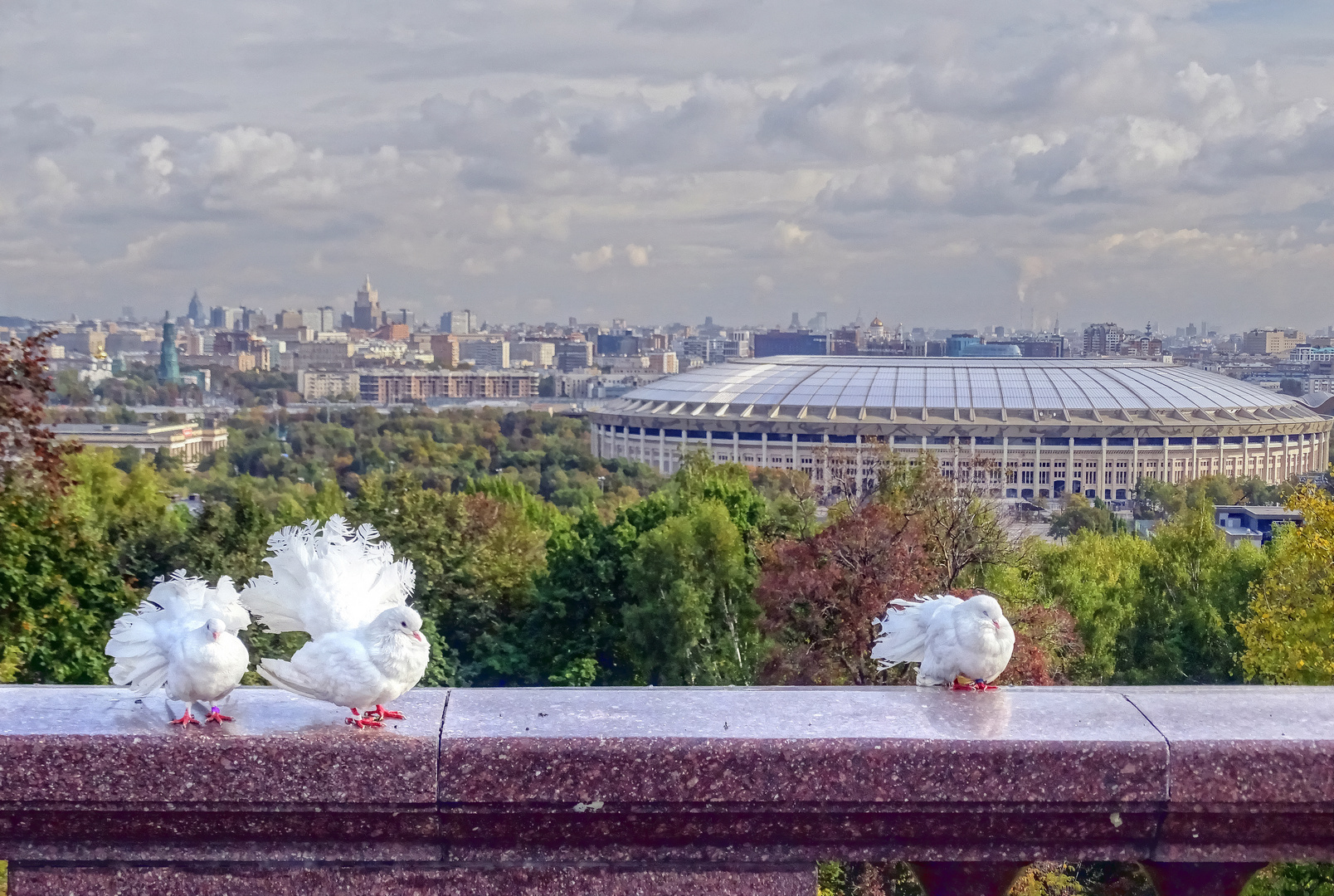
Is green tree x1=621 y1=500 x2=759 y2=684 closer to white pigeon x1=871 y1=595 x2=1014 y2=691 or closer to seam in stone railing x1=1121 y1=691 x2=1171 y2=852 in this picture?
white pigeon x1=871 y1=595 x2=1014 y2=691

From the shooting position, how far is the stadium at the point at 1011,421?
2242 inches

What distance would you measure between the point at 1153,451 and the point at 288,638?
50.8m

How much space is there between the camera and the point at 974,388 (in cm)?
6041

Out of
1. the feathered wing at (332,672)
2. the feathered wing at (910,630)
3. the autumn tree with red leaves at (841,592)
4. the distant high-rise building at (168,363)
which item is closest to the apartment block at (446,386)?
the distant high-rise building at (168,363)

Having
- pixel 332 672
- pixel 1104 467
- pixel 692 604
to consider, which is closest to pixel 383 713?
pixel 332 672

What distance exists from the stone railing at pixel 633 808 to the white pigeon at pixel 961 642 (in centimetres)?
65

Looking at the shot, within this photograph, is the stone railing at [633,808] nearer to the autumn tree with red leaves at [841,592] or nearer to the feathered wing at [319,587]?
the feathered wing at [319,587]

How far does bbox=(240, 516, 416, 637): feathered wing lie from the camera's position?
303 cm

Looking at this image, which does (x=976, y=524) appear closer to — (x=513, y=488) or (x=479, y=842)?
(x=479, y=842)

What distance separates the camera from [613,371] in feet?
425

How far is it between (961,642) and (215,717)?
159 cm

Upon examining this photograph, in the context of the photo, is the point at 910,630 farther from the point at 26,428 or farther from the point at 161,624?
the point at 26,428

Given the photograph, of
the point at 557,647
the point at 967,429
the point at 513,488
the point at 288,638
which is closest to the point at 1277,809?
the point at 288,638

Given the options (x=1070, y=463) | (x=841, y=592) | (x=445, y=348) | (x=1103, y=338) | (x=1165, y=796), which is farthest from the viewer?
(x=445, y=348)
